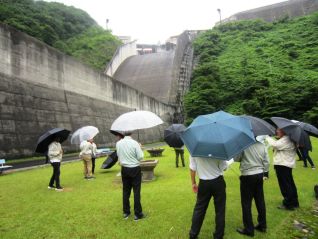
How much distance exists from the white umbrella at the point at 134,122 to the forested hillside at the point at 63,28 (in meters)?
31.0

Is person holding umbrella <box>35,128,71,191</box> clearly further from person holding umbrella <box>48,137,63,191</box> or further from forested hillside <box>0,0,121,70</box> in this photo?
forested hillside <box>0,0,121,70</box>

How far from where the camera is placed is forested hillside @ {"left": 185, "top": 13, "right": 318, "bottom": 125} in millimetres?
28031

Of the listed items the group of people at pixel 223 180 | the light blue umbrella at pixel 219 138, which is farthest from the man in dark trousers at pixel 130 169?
the light blue umbrella at pixel 219 138

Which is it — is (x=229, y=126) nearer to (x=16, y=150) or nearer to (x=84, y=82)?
(x=16, y=150)

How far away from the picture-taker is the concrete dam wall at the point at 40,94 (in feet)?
42.0

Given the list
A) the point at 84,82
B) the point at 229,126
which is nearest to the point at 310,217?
the point at 229,126

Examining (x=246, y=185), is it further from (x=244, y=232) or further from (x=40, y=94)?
(x=40, y=94)

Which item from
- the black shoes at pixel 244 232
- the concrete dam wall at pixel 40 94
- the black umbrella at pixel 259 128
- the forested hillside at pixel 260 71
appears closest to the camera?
the black shoes at pixel 244 232

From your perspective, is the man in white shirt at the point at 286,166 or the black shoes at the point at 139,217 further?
the man in white shirt at the point at 286,166

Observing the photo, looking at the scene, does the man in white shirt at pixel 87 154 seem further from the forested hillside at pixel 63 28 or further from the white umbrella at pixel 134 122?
the forested hillside at pixel 63 28

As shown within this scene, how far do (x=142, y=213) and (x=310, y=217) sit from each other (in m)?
3.12

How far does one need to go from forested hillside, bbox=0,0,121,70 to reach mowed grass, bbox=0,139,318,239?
29.6m

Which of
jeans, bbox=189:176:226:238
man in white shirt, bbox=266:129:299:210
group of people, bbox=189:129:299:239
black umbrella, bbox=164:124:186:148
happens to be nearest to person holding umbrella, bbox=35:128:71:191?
black umbrella, bbox=164:124:186:148

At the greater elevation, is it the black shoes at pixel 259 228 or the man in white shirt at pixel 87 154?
the man in white shirt at pixel 87 154
